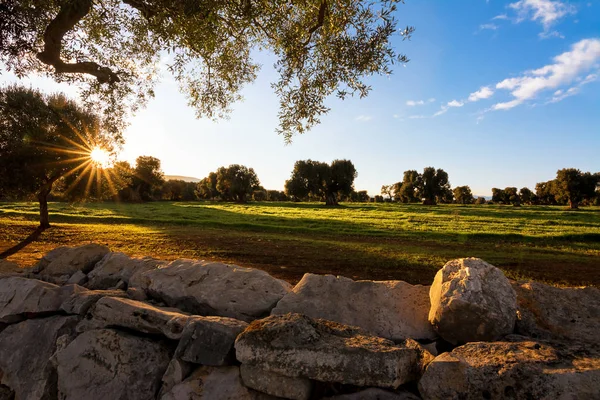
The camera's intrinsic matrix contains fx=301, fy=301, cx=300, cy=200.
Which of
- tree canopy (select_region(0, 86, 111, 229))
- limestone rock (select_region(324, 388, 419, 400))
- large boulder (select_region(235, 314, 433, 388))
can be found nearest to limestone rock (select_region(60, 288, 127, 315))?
large boulder (select_region(235, 314, 433, 388))

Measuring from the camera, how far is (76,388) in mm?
4145

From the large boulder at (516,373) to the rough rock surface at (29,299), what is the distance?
6.30 m

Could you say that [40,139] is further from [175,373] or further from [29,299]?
[175,373]

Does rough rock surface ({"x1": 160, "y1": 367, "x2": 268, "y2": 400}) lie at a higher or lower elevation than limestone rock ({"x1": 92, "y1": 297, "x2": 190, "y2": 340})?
lower

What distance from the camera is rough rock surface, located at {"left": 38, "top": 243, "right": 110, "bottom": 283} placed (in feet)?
25.1

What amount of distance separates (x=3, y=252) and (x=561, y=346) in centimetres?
1956

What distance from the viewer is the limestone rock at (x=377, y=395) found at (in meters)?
3.17

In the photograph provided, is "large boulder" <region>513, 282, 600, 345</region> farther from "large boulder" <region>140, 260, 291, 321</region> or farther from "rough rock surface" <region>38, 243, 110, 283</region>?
"rough rock surface" <region>38, 243, 110, 283</region>

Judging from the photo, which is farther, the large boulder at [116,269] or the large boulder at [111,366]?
the large boulder at [116,269]

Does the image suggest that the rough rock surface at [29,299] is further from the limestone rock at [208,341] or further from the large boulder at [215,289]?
the limestone rock at [208,341]

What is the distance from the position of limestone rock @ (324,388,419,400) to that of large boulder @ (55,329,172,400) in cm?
263

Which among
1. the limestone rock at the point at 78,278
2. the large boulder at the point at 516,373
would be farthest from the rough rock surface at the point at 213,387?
the limestone rock at the point at 78,278

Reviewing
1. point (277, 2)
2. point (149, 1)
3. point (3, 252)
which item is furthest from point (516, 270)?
point (3, 252)

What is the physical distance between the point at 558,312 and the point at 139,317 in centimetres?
625
